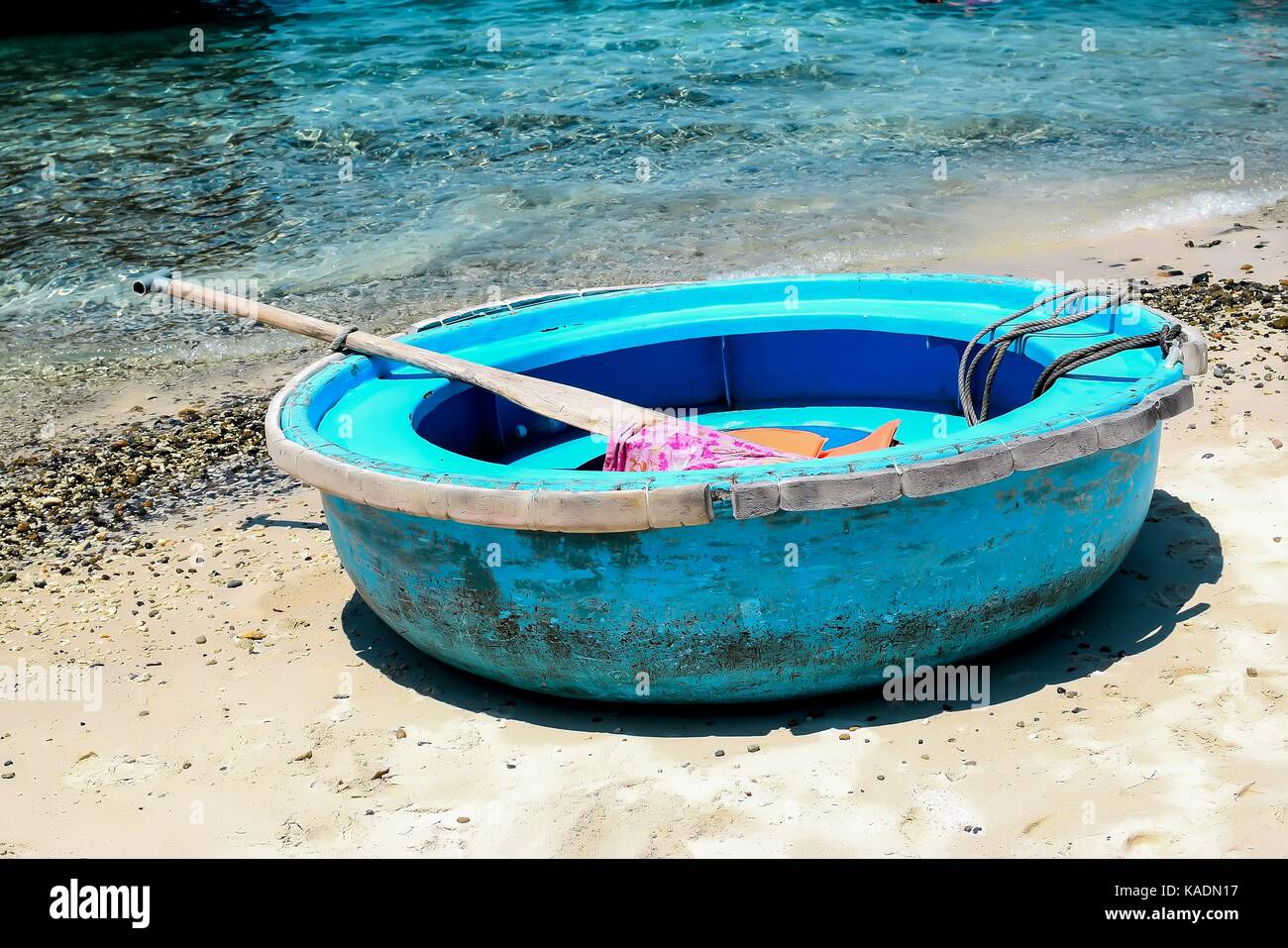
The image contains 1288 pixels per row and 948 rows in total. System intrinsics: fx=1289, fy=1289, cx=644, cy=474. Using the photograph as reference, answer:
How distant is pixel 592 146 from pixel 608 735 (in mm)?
8407

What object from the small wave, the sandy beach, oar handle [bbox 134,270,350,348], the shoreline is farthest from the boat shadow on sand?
the small wave

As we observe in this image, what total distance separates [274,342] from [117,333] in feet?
3.77

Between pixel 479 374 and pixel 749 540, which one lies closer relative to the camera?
pixel 749 540

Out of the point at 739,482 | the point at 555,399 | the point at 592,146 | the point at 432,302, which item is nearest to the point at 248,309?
the point at 555,399

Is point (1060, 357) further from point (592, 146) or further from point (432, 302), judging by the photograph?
point (592, 146)

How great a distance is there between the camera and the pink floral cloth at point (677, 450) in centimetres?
353

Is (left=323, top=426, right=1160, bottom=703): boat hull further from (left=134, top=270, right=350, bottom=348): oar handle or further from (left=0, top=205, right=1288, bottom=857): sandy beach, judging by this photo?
(left=134, top=270, right=350, bottom=348): oar handle

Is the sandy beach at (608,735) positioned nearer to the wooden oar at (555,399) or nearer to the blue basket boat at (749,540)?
the blue basket boat at (749,540)

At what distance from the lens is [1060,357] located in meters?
3.57

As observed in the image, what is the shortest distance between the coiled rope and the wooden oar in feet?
2.11

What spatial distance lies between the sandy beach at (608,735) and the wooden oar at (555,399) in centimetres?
71

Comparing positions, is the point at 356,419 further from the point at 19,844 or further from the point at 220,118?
the point at 220,118

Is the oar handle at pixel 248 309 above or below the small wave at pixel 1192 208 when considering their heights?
above

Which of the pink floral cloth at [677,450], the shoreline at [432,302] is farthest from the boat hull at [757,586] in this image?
the shoreline at [432,302]
